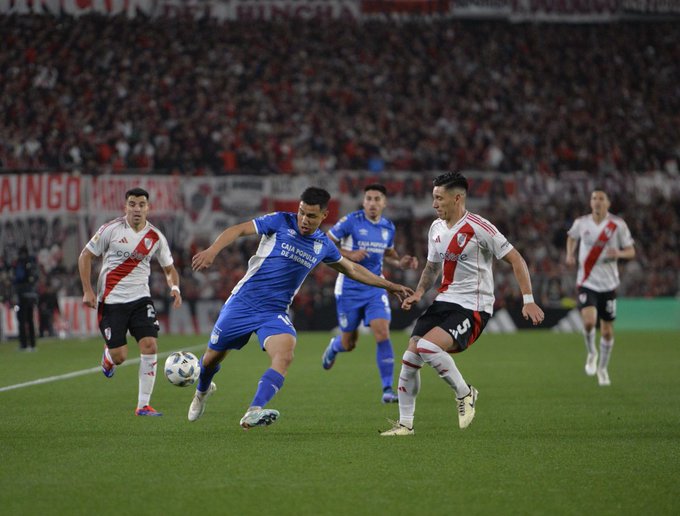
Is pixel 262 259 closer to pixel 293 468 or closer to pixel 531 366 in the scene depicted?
pixel 293 468

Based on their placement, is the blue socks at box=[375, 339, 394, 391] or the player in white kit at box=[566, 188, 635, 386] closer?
the blue socks at box=[375, 339, 394, 391]

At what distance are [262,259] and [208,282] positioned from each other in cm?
2153

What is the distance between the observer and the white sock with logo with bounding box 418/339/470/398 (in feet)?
31.4

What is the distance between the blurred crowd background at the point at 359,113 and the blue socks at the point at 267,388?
19307 millimetres

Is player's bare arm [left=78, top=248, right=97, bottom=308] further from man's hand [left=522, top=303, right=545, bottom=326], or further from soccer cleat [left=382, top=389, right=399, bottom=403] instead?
man's hand [left=522, top=303, right=545, bottom=326]

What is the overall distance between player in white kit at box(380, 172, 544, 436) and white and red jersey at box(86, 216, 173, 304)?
11.6 feet

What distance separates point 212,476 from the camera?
7414 mm

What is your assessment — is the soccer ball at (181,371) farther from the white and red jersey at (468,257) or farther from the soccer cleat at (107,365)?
the white and red jersey at (468,257)

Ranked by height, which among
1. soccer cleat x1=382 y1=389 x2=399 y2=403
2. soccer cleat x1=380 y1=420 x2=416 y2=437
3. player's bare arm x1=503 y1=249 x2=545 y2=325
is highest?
player's bare arm x1=503 y1=249 x2=545 y2=325

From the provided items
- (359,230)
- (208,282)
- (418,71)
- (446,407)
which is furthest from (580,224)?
(418,71)

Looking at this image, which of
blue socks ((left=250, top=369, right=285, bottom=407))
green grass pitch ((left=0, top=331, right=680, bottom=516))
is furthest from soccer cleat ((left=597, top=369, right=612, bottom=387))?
blue socks ((left=250, top=369, right=285, bottom=407))

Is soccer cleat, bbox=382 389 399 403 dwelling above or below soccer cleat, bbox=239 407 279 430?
below

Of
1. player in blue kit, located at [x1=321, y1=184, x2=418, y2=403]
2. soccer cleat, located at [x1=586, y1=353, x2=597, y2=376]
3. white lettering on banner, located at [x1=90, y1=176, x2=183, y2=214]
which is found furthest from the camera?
white lettering on banner, located at [x1=90, y1=176, x2=183, y2=214]

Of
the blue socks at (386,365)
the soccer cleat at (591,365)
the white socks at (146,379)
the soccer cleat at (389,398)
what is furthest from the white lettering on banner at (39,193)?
the soccer cleat at (389,398)
